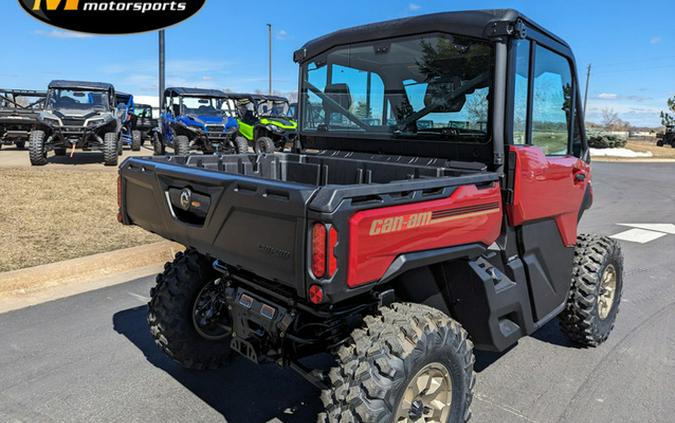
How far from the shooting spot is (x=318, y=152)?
13.2 feet

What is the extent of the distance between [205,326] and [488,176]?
2.01m

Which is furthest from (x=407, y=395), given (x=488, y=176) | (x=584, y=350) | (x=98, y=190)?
Answer: (x=98, y=190)

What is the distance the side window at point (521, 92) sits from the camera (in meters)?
3.04

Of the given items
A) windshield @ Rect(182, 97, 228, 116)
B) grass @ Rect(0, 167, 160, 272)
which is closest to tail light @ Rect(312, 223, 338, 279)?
grass @ Rect(0, 167, 160, 272)

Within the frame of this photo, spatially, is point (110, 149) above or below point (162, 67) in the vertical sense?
below

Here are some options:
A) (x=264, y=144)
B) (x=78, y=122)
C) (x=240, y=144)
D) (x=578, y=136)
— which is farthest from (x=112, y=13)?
(x=578, y=136)

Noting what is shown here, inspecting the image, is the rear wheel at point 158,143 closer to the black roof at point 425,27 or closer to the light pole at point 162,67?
the light pole at point 162,67

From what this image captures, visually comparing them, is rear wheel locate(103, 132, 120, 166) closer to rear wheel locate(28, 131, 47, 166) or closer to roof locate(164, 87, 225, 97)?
rear wheel locate(28, 131, 47, 166)

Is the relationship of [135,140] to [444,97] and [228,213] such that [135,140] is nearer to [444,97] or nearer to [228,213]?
[444,97]

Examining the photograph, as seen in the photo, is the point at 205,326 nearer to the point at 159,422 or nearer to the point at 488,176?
the point at 159,422

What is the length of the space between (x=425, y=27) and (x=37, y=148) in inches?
515

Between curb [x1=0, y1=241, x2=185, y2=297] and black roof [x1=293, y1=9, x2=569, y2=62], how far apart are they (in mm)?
3284

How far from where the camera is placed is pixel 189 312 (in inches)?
135

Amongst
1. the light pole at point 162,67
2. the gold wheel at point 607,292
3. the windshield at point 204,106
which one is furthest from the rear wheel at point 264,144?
the gold wheel at point 607,292
